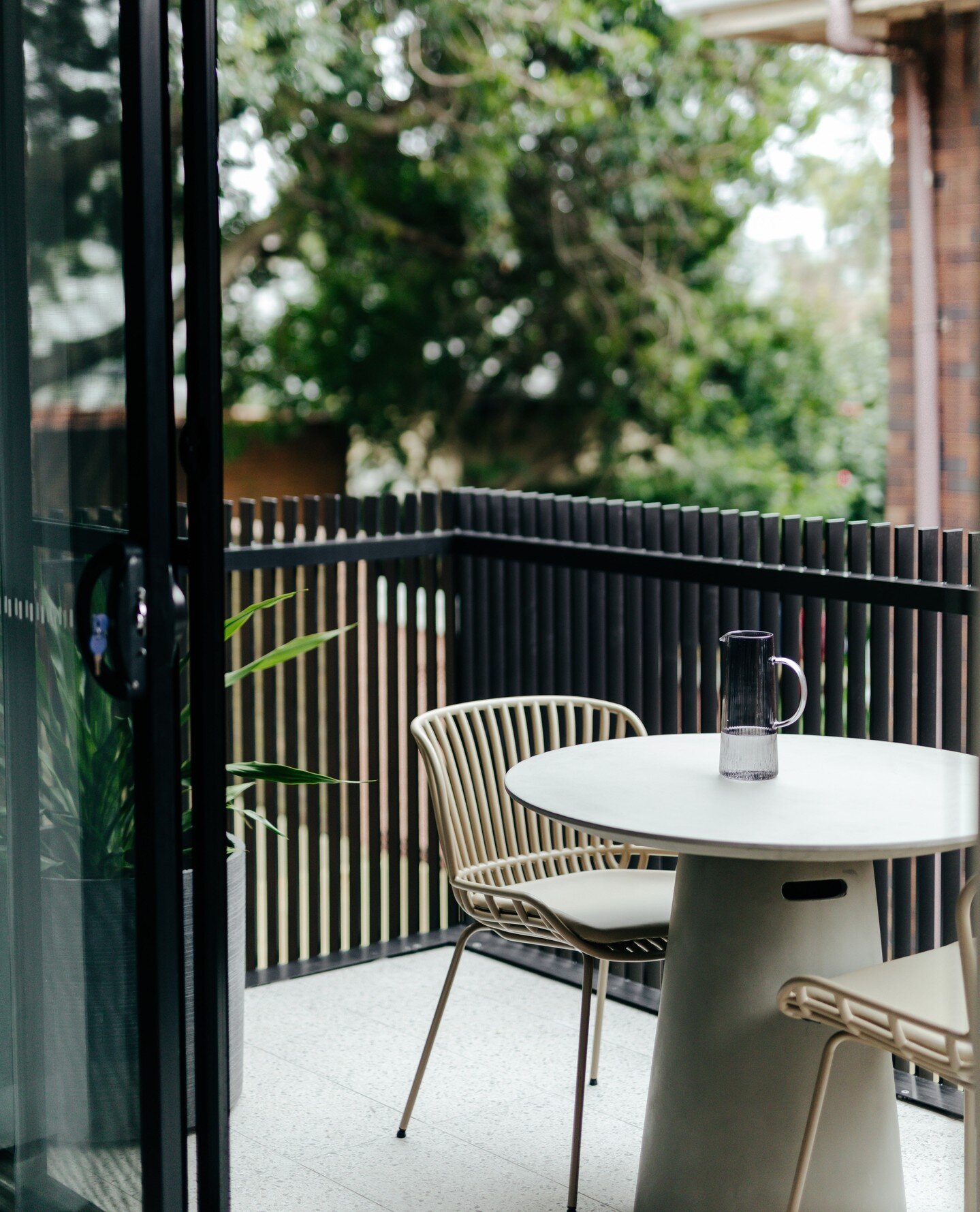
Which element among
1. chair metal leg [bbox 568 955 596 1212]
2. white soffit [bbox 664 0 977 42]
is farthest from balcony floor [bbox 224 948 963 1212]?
white soffit [bbox 664 0 977 42]

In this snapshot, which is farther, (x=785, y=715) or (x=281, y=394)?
(x=281, y=394)

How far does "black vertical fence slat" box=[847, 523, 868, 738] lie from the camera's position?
334 cm

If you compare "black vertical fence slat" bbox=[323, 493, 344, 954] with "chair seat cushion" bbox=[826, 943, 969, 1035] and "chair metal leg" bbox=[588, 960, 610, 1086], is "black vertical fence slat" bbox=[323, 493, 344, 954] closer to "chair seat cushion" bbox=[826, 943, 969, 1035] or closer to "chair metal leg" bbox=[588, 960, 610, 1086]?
"chair metal leg" bbox=[588, 960, 610, 1086]

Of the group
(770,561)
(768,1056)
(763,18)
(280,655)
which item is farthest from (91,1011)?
(763,18)

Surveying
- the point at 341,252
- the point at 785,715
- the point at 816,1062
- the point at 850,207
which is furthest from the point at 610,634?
the point at 850,207

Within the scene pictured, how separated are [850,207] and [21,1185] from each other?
45.0 feet

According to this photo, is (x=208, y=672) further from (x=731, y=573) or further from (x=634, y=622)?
(x=634, y=622)

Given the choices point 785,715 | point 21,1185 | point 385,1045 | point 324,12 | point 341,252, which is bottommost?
point 385,1045

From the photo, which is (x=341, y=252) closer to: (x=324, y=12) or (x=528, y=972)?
(x=324, y=12)

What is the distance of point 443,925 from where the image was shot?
4.44m

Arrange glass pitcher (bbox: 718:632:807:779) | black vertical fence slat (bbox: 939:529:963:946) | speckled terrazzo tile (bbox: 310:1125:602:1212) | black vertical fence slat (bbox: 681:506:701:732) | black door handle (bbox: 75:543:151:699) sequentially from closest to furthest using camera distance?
1. black door handle (bbox: 75:543:151:699)
2. glass pitcher (bbox: 718:632:807:779)
3. speckled terrazzo tile (bbox: 310:1125:602:1212)
4. black vertical fence slat (bbox: 939:529:963:946)
5. black vertical fence slat (bbox: 681:506:701:732)

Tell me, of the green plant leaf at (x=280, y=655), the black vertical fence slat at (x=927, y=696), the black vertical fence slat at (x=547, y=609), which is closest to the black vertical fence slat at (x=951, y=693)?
the black vertical fence slat at (x=927, y=696)

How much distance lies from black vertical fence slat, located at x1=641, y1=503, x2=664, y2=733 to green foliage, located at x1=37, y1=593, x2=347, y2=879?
6.61 feet

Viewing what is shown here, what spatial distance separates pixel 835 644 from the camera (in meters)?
3.41
